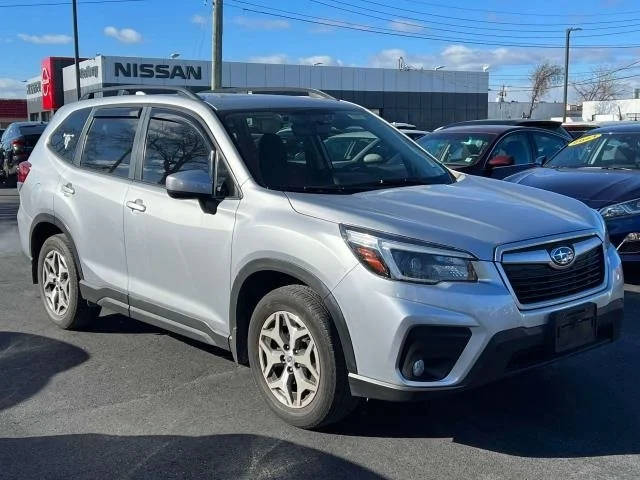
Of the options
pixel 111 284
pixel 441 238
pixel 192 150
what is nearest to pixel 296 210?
pixel 441 238

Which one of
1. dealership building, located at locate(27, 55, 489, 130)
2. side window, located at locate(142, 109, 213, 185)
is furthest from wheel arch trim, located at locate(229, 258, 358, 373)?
dealership building, located at locate(27, 55, 489, 130)

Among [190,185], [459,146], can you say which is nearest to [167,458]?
[190,185]

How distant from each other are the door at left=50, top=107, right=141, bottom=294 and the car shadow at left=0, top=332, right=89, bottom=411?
563 millimetres

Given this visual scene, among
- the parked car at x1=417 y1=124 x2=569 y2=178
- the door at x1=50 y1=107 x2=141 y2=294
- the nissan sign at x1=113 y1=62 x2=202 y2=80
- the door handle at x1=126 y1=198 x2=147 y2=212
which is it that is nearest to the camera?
the door handle at x1=126 y1=198 x2=147 y2=212

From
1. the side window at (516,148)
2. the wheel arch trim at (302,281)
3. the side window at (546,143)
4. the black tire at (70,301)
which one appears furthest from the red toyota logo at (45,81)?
the wheel arch trim at (302,281)

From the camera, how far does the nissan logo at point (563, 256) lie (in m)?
3.69

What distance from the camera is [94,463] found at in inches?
143

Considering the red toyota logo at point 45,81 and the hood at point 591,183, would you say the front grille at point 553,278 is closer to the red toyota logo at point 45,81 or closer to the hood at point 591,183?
the hood at point 591,183

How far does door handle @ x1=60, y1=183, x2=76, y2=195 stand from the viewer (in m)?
5.49

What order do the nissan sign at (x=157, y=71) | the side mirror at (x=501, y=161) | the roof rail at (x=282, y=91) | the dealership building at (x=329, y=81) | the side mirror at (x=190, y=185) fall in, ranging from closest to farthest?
1. the side mirror at (x=190, y=185)
2. the roof rail at (x=282, y=91)
3. the side mirror at (x=501, y=161)
4. the nissan sign at (x=157, y=71)
5. the dealership building at (x=329, y=81)

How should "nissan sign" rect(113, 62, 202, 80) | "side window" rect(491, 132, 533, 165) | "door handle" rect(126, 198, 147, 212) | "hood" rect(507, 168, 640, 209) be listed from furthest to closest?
"nissan sign" rect(113, 62, 202, 80) → "side window" rect(491, 132, 533, 165) → "hood" rect(507, 168, 640, 209) → "door handle" rect(126, 198, 147, 212)

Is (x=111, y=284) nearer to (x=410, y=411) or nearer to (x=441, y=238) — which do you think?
(x=410, y=411)

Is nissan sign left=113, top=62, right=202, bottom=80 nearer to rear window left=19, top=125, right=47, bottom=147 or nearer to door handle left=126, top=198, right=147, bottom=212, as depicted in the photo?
rear window left=19, top=125, right=47, bottom=147

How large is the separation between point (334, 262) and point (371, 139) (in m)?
1.79
